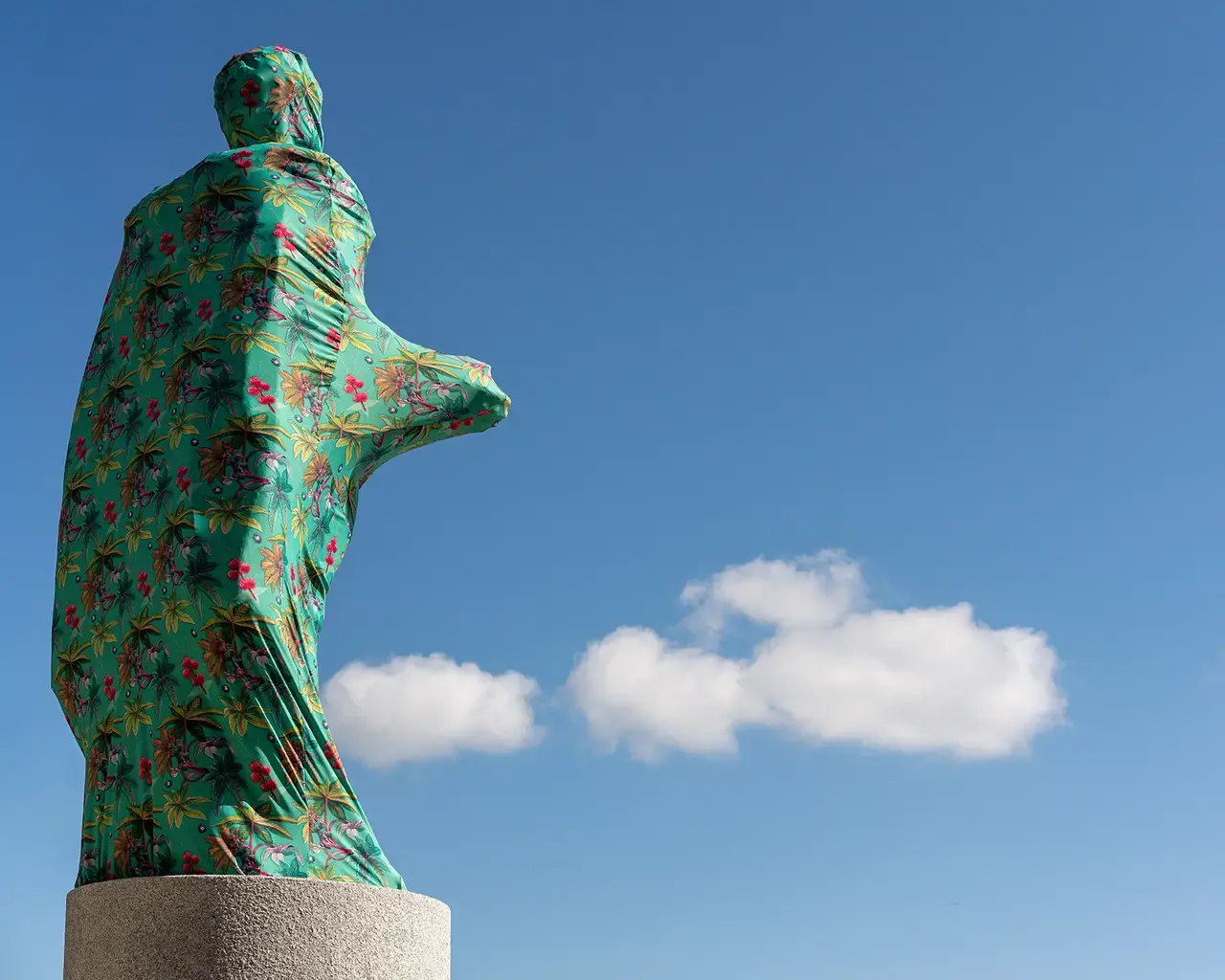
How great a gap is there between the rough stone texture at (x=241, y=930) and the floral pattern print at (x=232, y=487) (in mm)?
237

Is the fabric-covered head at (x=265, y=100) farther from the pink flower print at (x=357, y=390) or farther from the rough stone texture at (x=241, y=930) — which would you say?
the rough stone texture at (x=241, y=930)

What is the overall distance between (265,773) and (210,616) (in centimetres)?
75

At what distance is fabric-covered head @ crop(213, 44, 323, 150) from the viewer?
319 inches

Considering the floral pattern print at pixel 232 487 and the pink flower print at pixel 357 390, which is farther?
the pink flower print at pixel 357 390

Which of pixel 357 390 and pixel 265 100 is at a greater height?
pixel 265 100

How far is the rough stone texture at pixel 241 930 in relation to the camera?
605 centimetres

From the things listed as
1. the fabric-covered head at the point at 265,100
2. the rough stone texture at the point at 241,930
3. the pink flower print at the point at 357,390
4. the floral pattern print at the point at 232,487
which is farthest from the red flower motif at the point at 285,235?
the rough stone texture at the point at 241,930

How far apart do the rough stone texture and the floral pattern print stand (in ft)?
0.78

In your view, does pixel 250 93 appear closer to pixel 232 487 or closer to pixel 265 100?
pixel 265 100

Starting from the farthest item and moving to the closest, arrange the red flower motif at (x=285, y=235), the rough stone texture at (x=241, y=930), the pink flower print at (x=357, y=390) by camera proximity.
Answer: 1. the pink flower print at (x=357, y=390)
2. the red flower motif at (x=285, y=235)
3. the rough stone texture at (x=241, y=930)

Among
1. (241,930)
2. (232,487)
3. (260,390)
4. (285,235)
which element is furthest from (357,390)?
(241,930)

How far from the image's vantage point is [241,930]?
6.06 metres

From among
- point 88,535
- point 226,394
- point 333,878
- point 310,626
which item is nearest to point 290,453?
point 226,394

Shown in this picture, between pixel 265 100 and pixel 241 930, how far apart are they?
4506mm
